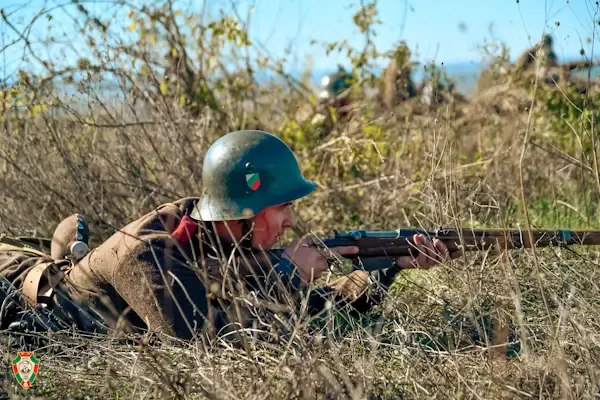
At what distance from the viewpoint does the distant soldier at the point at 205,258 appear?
12.7ft

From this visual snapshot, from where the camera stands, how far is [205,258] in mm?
4078

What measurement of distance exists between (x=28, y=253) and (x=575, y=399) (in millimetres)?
2978

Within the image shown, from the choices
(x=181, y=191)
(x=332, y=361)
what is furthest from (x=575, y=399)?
(x=181, y=191)

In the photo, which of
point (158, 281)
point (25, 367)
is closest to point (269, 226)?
point (158, 281)

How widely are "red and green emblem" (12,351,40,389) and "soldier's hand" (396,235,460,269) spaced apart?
1826 mm

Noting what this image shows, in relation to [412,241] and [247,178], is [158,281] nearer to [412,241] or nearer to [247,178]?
[247,178]

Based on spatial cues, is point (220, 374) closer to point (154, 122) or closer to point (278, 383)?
point (278, 383)

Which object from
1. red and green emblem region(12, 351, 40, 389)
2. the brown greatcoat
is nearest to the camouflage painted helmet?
the brown greatcoat

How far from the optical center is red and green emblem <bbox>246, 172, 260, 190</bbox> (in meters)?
4.12

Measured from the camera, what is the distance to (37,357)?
12.7 ft

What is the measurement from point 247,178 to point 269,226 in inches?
10.4

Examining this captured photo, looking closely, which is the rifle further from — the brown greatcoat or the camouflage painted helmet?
the camouflage painted helmet

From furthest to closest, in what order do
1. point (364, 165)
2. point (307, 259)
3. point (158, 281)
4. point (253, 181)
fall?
point (364, 165) < point (253, 181) < point (307, 259) < point (158, 281)

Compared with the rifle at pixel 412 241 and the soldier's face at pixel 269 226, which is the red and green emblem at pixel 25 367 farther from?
the rifle at pixel 412 241
